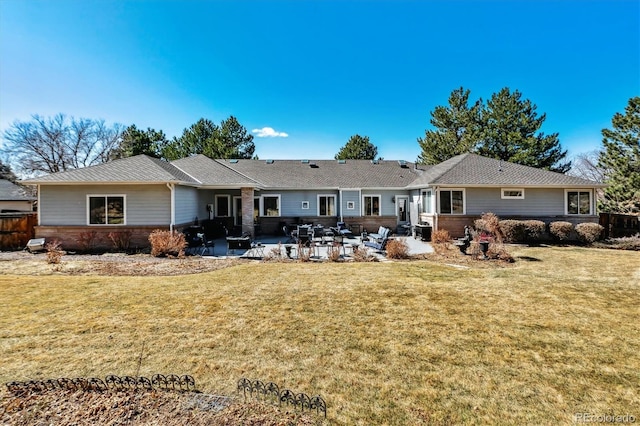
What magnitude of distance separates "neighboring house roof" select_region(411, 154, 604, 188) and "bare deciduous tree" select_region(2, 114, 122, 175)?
35450 mm

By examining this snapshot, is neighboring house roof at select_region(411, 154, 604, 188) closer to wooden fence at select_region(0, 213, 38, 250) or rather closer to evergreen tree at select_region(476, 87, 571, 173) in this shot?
evergreen tree at select_region(476, 87, 571, 173)

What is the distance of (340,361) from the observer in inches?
149

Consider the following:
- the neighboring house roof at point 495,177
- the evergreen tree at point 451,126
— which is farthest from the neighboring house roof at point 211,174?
the evergreen tree at point 451,126

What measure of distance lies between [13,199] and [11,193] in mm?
1337

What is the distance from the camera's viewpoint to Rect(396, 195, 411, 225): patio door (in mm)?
19516

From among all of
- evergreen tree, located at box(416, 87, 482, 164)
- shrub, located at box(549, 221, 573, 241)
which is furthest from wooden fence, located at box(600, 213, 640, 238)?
evergreen tree, located at box(416, 87, 482, 164)

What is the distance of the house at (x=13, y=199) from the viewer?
2320 cm

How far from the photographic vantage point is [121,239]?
12.5 meters

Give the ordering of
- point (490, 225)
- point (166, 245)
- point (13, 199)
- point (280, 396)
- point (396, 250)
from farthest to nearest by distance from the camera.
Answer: point (13, 199) < point (490, 225) < point (166, 245) < point (396, 250) < point (280, 396)

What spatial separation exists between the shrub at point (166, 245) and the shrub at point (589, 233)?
18273 mm

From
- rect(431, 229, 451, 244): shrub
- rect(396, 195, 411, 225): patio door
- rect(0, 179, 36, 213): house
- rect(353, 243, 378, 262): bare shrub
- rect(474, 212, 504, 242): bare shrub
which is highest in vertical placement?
rect(0, 179, 36, 213): house

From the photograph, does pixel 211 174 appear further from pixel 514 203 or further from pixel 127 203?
pixel 514 203

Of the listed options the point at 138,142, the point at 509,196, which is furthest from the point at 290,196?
the point at 138,142

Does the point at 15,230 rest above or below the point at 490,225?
above
